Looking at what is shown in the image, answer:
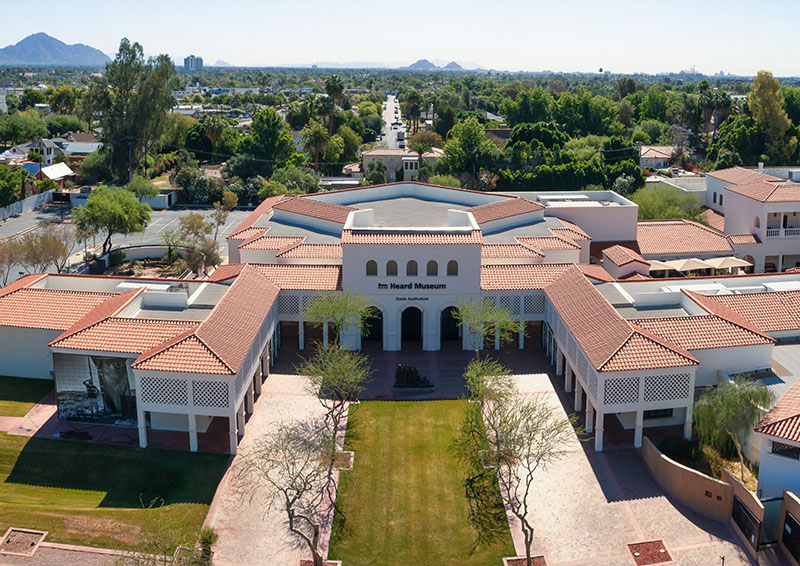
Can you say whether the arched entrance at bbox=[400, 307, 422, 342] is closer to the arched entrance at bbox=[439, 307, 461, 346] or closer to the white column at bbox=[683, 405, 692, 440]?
the arched entrance at bbox=[439, 307, 461, 346]

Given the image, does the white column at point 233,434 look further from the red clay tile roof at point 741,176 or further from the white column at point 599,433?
the red clay tile roof at point 741,176

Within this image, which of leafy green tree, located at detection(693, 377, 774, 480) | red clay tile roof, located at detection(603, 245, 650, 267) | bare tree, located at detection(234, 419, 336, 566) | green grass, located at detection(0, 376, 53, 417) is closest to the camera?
bare tree, located at detection(234, 419, 336, 566)

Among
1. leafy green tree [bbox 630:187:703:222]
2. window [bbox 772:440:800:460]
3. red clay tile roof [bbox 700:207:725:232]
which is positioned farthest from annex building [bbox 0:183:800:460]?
leafy green tree [bbox 630:187:703:222]

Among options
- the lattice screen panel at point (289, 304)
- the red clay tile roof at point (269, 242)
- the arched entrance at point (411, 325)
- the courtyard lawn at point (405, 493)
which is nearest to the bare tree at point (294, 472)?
the courtyard lawn at point (405, 493)

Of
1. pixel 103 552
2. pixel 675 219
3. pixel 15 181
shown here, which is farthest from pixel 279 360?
pixel 15 181

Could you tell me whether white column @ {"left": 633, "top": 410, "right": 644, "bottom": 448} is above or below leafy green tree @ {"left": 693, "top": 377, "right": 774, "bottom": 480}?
below

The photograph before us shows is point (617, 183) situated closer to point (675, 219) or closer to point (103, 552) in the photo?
point (675, 219)
